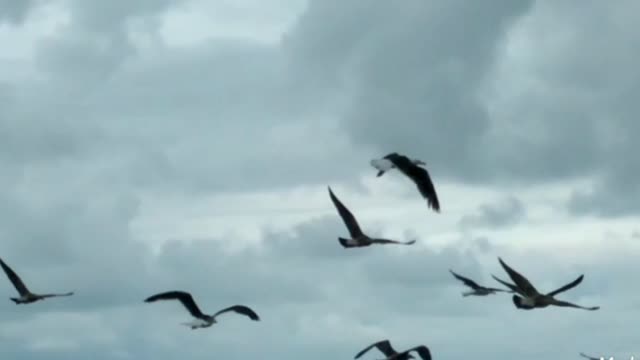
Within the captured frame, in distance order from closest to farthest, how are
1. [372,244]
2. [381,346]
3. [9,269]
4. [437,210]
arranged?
[437,210] < [372,244] < [381,346] < [9,269]

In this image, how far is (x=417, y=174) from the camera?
76688 millimetres

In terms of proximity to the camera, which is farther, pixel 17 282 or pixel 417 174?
pixel 17 282

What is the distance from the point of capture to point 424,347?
8456 centimetres

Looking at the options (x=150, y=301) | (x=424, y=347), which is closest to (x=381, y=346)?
(x=424, y=347)

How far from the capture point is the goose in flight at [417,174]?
75625mm

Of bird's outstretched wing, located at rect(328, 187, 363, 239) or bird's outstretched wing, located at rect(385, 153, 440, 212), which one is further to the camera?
bird's outstretched wing, located at rect(328, 187, 363, 239)

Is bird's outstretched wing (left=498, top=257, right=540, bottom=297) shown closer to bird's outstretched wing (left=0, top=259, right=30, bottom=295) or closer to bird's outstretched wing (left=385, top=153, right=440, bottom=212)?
bird's outstretched wing (left=385, top=153, right=440, bottom=212)

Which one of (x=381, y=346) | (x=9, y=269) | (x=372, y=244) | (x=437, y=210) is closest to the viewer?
(x=437, y=210)

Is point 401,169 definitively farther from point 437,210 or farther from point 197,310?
point 197,310

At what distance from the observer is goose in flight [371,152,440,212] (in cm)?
7562

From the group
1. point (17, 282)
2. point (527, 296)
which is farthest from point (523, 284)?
point (17, 282)

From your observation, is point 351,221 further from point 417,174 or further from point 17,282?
point 17,282

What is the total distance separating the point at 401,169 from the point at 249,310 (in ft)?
43.6

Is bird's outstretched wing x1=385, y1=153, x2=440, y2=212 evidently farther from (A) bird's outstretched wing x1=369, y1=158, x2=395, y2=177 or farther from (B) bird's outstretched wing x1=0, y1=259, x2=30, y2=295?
(B) bird's outstretched wing x1=0, y1=259, x2=30, y2=295
